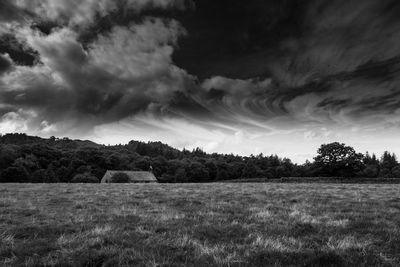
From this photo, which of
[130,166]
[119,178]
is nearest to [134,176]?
[119,178]

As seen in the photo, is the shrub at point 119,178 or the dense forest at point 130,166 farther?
the dense forest at point 130,166

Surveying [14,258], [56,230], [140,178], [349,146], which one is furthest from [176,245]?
[349,146]

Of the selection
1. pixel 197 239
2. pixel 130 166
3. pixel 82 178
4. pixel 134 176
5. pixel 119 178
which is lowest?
pixel 82 178

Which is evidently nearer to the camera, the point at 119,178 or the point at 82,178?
the point at 119,178

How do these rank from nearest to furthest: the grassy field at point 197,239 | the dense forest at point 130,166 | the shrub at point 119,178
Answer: the grassy field at point 197,239 → the shrub at point 119,178 → the dense forest at point 130,166

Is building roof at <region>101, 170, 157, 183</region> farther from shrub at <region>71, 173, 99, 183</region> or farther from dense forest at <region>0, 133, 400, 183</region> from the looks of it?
shrub at <region>71, 173, 99, 183</region>

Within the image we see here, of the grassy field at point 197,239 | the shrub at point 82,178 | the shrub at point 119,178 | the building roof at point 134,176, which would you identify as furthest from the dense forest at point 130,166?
the grassy field at point 197,239

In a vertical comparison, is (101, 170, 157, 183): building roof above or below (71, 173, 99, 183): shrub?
above

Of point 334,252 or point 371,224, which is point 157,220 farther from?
point 371,224

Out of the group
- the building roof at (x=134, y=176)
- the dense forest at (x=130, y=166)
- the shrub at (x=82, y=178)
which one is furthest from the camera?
the building roof at (x=134, y=176)

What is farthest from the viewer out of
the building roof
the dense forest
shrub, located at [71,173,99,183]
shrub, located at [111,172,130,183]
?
the building roof

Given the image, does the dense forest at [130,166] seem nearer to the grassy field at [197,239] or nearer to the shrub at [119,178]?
the shrub at [119,178]

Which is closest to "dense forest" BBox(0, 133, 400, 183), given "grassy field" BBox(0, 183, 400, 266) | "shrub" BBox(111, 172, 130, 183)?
"shrub" BBox(111, 172, 130, 183)

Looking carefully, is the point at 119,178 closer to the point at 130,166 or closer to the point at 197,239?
the point at 130,166
